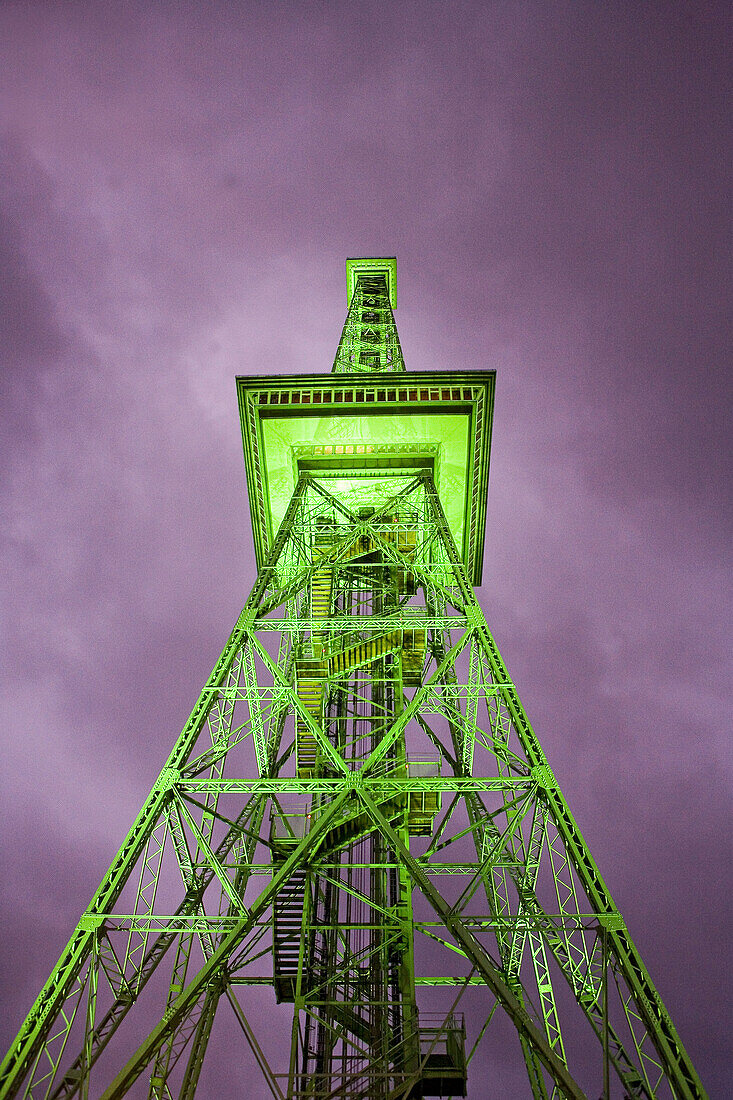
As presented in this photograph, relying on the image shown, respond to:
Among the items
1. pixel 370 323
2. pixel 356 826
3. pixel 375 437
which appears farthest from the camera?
pixel 370 323

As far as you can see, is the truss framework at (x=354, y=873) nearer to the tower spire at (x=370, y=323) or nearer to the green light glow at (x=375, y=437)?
the green light glow at (x=375, y=437)

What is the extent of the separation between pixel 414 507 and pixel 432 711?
9911 mm

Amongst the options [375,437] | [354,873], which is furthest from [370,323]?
[354,873]

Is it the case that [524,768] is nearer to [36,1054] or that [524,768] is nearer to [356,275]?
[36,1054]

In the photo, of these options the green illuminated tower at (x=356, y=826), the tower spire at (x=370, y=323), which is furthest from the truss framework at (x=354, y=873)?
the tower spire at (x=370, y=323)

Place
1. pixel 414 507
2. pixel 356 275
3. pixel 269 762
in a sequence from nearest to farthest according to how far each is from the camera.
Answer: pixel 269 762, pixel 414 507, pixel 356 275

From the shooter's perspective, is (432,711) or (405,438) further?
(405,438)

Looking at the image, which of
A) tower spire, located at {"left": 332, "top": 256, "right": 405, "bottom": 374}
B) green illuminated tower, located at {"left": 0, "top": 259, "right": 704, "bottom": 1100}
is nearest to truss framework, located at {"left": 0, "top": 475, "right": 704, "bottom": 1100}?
green illuminated tower, located at {"left": 0, "top": 259, "right": 704, "bottom": 1100}

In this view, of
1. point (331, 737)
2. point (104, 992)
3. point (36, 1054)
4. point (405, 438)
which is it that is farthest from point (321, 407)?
point (104, 992)

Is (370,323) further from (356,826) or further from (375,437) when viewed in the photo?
(356,826)

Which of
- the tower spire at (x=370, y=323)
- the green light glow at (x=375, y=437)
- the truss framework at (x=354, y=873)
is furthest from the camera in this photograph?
the tower spire at (x=370, y=323)

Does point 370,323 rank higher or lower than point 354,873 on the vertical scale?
higher

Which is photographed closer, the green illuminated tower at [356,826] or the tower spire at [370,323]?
the green illuminated tower at [356,826]

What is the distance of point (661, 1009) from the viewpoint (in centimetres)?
→ 1066
